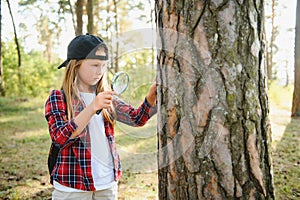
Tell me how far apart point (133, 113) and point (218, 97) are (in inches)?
26.8

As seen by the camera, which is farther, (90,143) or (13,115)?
(13,115)

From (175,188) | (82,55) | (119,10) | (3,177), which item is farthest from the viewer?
(119,10)

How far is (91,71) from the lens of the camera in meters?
1.80

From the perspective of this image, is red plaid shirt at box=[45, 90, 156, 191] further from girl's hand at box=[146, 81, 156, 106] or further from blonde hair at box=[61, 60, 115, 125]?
girl's hand at box=[146, 81, 156, 106]

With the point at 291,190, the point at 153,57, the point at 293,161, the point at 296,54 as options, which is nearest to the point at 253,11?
the point at 153,57

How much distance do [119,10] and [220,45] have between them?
499 inches

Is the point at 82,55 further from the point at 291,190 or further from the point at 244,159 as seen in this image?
the point at 291,190

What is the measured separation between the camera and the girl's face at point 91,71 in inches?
70.4

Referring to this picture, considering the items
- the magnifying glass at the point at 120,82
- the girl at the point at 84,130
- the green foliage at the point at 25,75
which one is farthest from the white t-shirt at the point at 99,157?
the green foliage at the point at 25,75

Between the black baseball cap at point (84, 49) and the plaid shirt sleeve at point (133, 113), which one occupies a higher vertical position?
the black baseball cap at point (84, 49)

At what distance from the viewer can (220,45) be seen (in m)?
1.36

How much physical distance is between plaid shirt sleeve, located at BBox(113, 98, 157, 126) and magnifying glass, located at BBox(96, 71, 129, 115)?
0.13 meters

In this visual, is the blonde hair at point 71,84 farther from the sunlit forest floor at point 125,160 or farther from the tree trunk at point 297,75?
the tree trunk at point 297,75

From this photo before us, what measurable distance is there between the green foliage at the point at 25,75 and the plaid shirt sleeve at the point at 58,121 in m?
14.2
